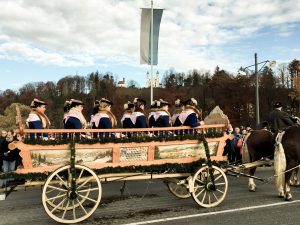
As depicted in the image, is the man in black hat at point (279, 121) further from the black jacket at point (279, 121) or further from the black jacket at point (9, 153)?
the black jacket at point (9, 153)

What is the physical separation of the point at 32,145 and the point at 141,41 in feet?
37.0

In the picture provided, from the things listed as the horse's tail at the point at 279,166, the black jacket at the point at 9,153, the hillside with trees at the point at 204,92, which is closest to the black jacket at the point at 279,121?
the horse's tail at the point at 279,166

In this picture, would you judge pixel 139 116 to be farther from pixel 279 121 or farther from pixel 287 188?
pixel 287 188

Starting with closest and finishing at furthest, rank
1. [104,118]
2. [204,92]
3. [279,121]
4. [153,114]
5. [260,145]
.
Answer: [104,118]
[153,114]
[279,121]
[260,145]
[204,92]

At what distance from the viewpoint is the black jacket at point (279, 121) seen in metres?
9.02

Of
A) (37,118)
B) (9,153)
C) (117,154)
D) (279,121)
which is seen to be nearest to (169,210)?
(117,154)

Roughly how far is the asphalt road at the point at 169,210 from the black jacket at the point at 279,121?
1562 millimetres

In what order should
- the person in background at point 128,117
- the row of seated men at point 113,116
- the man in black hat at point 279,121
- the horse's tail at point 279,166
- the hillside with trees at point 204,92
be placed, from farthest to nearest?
the hillside with trees at point 204,92
the man in black hat at point 279,121
the person in background at point 128,117
the horse's tail at point 279,166
the row of seated men at point 113,116

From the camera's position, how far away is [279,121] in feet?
29.7

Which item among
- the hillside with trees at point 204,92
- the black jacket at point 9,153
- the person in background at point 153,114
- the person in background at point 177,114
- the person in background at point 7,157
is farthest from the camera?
the hillside with trees at point 204,92

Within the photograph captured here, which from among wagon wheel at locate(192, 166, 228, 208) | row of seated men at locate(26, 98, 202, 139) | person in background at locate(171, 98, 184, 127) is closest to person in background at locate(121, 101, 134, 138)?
row of seated men at locate(26, 98, 202, 139)

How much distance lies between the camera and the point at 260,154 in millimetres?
9609

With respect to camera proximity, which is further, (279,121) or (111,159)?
(279,121)

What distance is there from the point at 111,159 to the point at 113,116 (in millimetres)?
1326
